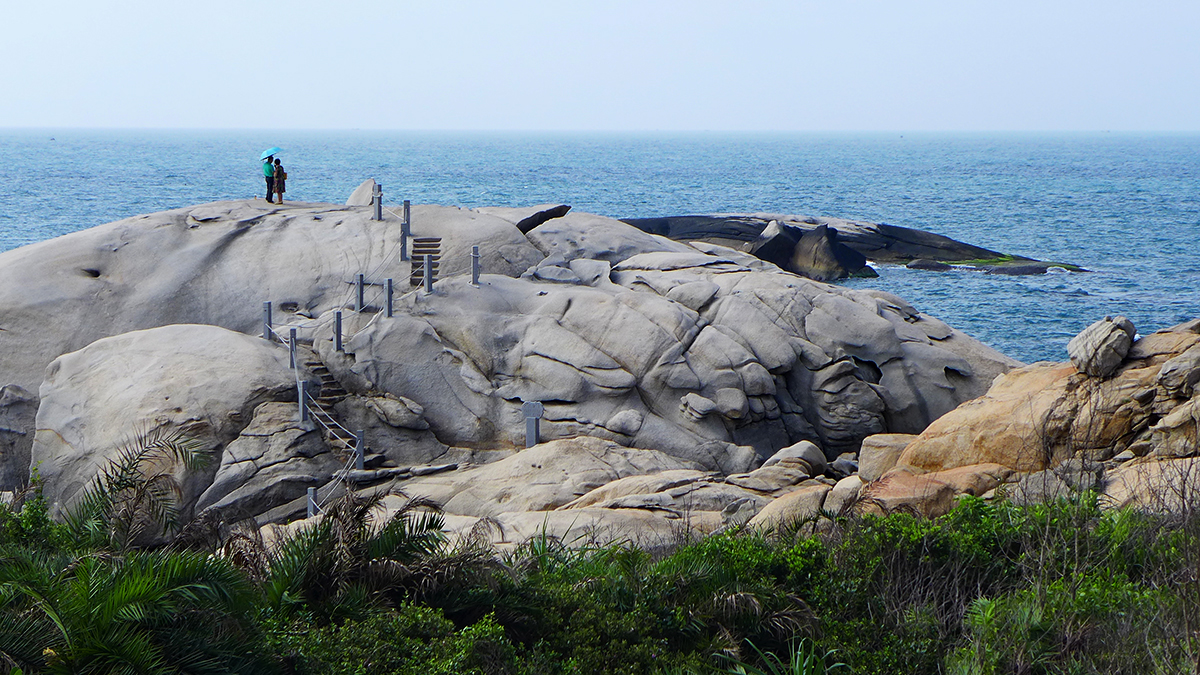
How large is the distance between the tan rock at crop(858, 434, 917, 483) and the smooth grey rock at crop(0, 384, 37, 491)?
16.1 m

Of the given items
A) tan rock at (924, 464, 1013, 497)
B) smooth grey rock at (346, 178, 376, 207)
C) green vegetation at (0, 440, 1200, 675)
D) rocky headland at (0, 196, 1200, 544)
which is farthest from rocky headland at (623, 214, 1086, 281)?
green vegetation at (0, 440, 1200, 675)

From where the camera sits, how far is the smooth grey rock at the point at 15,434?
19.4 metres

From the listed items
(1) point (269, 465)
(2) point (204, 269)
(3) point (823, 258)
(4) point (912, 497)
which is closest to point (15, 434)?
(2) point (204, 269)

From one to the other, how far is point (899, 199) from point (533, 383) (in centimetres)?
8796

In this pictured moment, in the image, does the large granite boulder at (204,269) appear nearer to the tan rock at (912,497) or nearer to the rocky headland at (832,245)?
the tan rock at (912,497)

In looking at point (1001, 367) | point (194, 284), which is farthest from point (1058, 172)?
point (194, 284)

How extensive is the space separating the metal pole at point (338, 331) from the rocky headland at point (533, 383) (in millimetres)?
181

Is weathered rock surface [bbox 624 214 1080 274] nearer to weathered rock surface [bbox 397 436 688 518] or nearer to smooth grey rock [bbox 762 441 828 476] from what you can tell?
smooth grey rock [bbox 762 441 828 476]

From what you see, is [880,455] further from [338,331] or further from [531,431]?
[338,331]

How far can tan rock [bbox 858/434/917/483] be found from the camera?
16.2m

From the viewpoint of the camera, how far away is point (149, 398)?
17938 millimetres

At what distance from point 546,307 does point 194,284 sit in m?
8.55

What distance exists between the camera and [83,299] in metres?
22.1

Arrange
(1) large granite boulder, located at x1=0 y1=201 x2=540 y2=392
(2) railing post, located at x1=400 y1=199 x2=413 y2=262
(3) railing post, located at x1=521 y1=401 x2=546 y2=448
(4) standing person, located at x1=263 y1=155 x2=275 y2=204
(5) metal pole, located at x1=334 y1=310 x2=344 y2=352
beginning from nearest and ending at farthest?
(3) railing post, located at x1=521 y1=401 x2=546 y2=448, (5) metal pole, located at x1=334 y1=310 x2=344 y2=352, (1) large granite boulder, located at x1=0 y1=201 x2=540 y2=392, (2) railing post, located at x1=400 y1=199 x2=413 y2=262, (4) standing person, located at x1=263 y1=155 x2=275 y2=204
